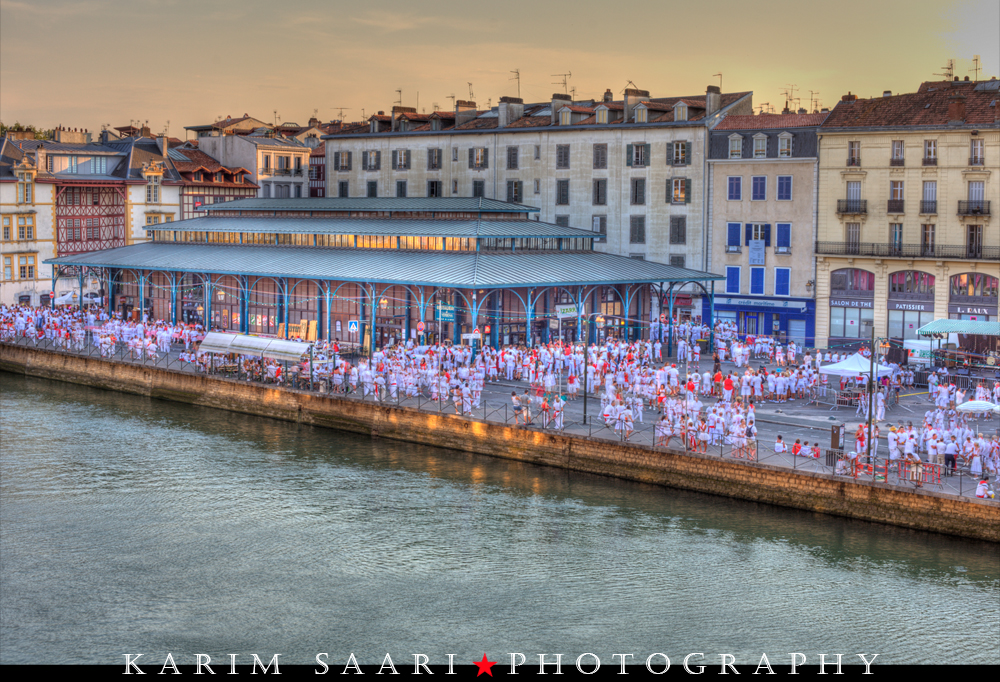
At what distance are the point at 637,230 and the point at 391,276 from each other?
18312 millimetres

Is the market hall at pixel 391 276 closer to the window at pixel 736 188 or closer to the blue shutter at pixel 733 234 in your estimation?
the blue shutter at pixel 733 234

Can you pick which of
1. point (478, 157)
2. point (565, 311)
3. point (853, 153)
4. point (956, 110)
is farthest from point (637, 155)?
point (956, 110)

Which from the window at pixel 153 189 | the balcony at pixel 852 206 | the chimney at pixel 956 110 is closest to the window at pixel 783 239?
the balcony at pixel 852 206

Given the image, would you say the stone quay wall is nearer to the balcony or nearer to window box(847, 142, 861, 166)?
the balcony

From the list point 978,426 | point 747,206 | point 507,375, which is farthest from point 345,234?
point 978,426

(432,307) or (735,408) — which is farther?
(432,307)

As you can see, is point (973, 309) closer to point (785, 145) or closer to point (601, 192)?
point (785, 145)

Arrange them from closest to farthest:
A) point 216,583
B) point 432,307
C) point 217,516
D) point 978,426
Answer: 1. point 216,583
2. point 217,516
3. point 978,426
4. point 432,307

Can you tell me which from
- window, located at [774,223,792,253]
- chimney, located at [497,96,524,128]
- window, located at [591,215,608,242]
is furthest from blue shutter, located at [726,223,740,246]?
chimney, located at [497,96,524,128]

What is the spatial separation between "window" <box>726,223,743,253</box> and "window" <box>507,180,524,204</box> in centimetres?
1389

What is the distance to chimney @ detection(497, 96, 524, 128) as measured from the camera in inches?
2800

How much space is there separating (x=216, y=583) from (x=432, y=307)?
27.7 m

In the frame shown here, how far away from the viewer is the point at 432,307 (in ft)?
177

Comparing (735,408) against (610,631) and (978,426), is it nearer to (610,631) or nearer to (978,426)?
(978,426)
